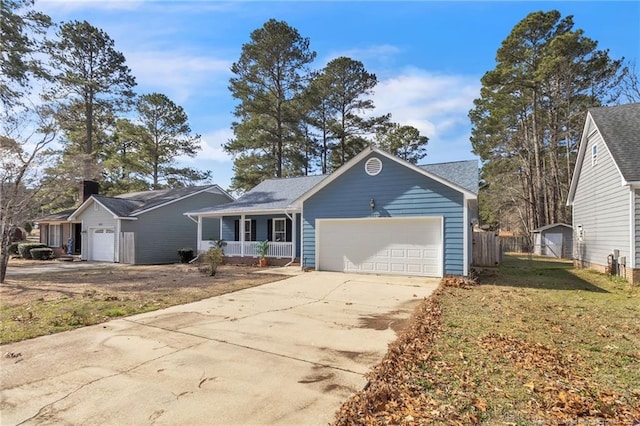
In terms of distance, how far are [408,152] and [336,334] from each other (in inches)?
1347

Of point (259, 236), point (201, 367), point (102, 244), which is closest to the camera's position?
point (201, 367)

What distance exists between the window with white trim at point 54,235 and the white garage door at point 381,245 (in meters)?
22.3

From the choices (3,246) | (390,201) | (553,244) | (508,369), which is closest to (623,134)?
(390,201)

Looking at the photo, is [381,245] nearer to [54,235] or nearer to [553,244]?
[553,244]

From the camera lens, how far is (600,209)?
13867mm

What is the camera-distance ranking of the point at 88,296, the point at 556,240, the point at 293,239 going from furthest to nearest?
the point at 556,240 → the point at 293,239 → the point at 88,296

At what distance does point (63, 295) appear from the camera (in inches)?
365

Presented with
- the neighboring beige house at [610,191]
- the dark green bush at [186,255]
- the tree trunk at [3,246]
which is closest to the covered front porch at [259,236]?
the dark green bush at [186,255]

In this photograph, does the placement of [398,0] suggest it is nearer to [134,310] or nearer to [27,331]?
[134,310]

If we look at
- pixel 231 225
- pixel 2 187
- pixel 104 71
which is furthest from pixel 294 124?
pixel 2 187

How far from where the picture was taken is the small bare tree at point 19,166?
11.8m

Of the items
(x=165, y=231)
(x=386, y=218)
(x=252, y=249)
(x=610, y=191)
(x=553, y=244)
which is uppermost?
(x=610, y=191)

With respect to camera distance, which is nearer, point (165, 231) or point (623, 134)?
point (623, 134)

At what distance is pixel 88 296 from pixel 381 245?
9.17 metres
